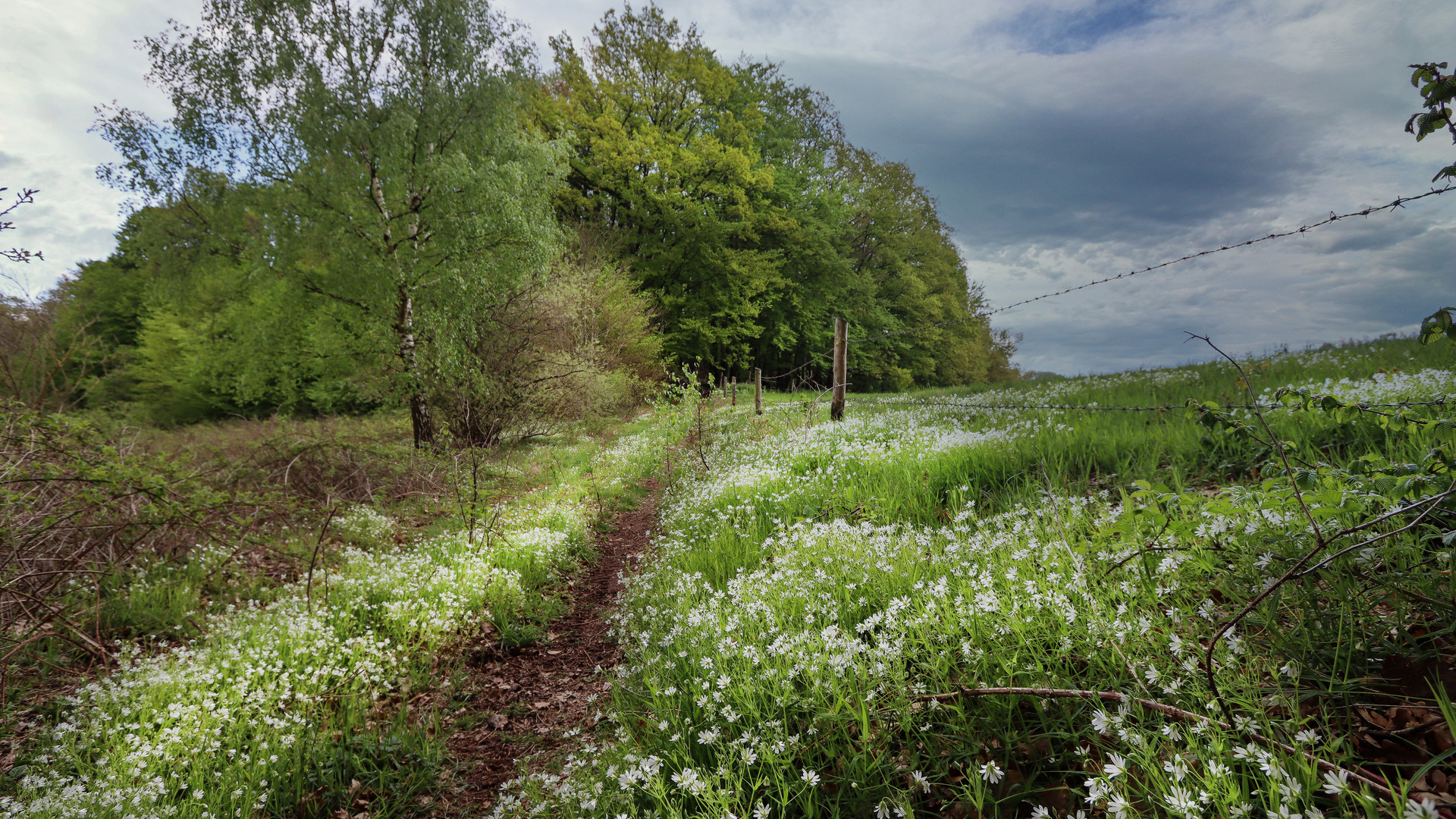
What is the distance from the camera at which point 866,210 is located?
1505 inches

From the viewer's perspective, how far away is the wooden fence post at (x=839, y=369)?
1105 centimetres

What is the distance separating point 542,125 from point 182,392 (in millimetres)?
21916

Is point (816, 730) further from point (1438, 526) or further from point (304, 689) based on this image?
point (304, 689)

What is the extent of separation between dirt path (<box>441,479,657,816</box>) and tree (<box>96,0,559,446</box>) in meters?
10.8

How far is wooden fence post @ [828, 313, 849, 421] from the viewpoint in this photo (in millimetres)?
11047

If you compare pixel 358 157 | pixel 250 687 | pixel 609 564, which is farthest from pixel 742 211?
pixel 250 687

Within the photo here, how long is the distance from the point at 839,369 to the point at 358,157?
1375 cm

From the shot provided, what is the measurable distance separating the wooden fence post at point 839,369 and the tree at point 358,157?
947 centimetres

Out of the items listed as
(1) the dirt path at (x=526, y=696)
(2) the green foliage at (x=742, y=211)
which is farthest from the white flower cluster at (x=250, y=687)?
(2) the green foliage at (x=742, y=211)

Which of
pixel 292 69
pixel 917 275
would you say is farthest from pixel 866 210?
pixel 292 69

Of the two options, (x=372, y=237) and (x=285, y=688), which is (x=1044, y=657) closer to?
(x=285, y=688)

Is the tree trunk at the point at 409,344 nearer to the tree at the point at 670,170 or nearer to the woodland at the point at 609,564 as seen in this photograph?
the woodland at the point at 609,564

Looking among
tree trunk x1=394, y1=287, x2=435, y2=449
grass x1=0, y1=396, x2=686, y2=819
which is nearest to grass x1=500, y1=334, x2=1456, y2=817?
grass x1=0, y1=396, x2=686, y2=819

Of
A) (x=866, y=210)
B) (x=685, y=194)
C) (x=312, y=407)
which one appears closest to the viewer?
(x=312, y=407)
